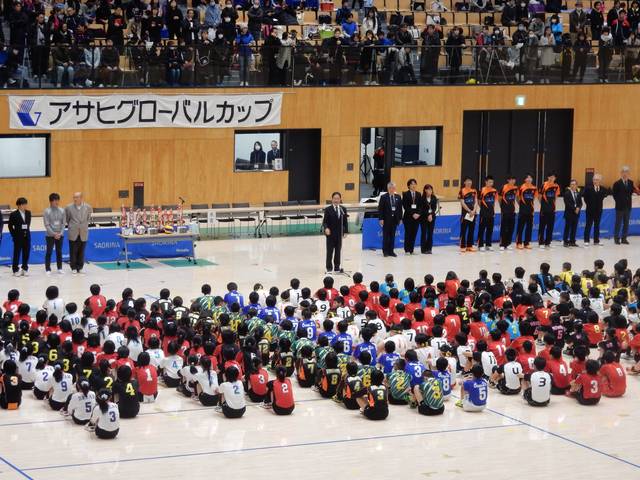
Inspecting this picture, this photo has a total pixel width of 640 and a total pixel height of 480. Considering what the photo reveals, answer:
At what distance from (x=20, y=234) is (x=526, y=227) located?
556 inches

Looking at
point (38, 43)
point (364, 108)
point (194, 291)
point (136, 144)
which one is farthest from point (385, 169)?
point (194, 291)

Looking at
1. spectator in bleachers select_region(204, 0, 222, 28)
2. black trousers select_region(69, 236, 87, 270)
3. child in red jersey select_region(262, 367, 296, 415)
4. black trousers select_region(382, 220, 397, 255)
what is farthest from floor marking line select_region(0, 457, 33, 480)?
spectator in bleachers select_region(204, 0, 222, 28)

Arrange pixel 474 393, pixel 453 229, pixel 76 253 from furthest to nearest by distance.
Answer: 1. pixel 453 229
2. pixel 76 253
3. pixel 474 393

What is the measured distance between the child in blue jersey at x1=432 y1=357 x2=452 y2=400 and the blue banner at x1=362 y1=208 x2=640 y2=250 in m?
14.4

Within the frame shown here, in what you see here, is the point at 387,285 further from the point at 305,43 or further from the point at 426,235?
the point at 305,43

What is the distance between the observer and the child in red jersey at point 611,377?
2227 cm

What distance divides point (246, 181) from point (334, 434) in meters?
22.8

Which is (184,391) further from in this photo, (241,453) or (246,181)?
(246,181)

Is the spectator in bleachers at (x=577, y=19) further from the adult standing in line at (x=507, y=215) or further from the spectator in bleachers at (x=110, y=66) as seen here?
the spectator in bleachers at (x=110, y=66)

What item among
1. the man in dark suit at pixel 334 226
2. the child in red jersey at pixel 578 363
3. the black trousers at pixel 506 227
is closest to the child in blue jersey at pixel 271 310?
the child in red jersey at pixel 578 363

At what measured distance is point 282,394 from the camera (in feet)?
68.5

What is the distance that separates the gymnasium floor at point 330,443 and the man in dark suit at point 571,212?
13.3 m

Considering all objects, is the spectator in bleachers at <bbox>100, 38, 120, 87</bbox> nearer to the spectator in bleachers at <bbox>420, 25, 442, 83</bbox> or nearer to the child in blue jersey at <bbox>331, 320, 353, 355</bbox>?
the spectator in bleachers at <bbox>420, 25, 442, 83</bbox>

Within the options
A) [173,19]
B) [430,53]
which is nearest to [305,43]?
[173,19]
